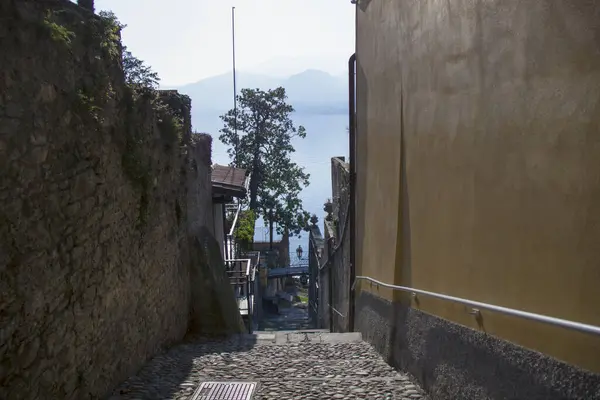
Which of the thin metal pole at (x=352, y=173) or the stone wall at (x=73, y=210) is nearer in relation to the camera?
the stone wall at (x=73, y=210)

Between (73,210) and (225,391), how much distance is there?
2.02 m

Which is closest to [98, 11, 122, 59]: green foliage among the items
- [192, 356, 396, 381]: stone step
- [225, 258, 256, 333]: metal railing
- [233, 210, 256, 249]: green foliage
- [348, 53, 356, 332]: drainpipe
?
[192, 356, 396, 381]: stone step

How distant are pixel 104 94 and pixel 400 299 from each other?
3.28 meters

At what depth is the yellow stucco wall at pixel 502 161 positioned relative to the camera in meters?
2.62

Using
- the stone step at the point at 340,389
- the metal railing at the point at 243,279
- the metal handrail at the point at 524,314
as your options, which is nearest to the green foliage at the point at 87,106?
the stone step at the point at 340,389

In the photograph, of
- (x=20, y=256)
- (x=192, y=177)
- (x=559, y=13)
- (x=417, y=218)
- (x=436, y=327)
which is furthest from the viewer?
(x=192, y=177)

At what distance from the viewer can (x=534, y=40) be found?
3.01m

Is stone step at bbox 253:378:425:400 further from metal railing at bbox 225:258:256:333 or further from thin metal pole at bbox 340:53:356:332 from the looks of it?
metal railing at bbox 225:258:256:333

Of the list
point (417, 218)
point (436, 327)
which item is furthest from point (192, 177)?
point (436, 327)

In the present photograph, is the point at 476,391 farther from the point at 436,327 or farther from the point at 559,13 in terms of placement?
the point at 559,13

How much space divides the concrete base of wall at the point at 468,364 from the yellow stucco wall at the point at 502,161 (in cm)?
8

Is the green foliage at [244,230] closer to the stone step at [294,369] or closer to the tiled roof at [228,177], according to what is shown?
the tiled roof at [228,177]

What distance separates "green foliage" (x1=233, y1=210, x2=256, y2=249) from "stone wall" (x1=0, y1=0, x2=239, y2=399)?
1502cm

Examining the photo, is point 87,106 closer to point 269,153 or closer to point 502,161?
point 502,161
